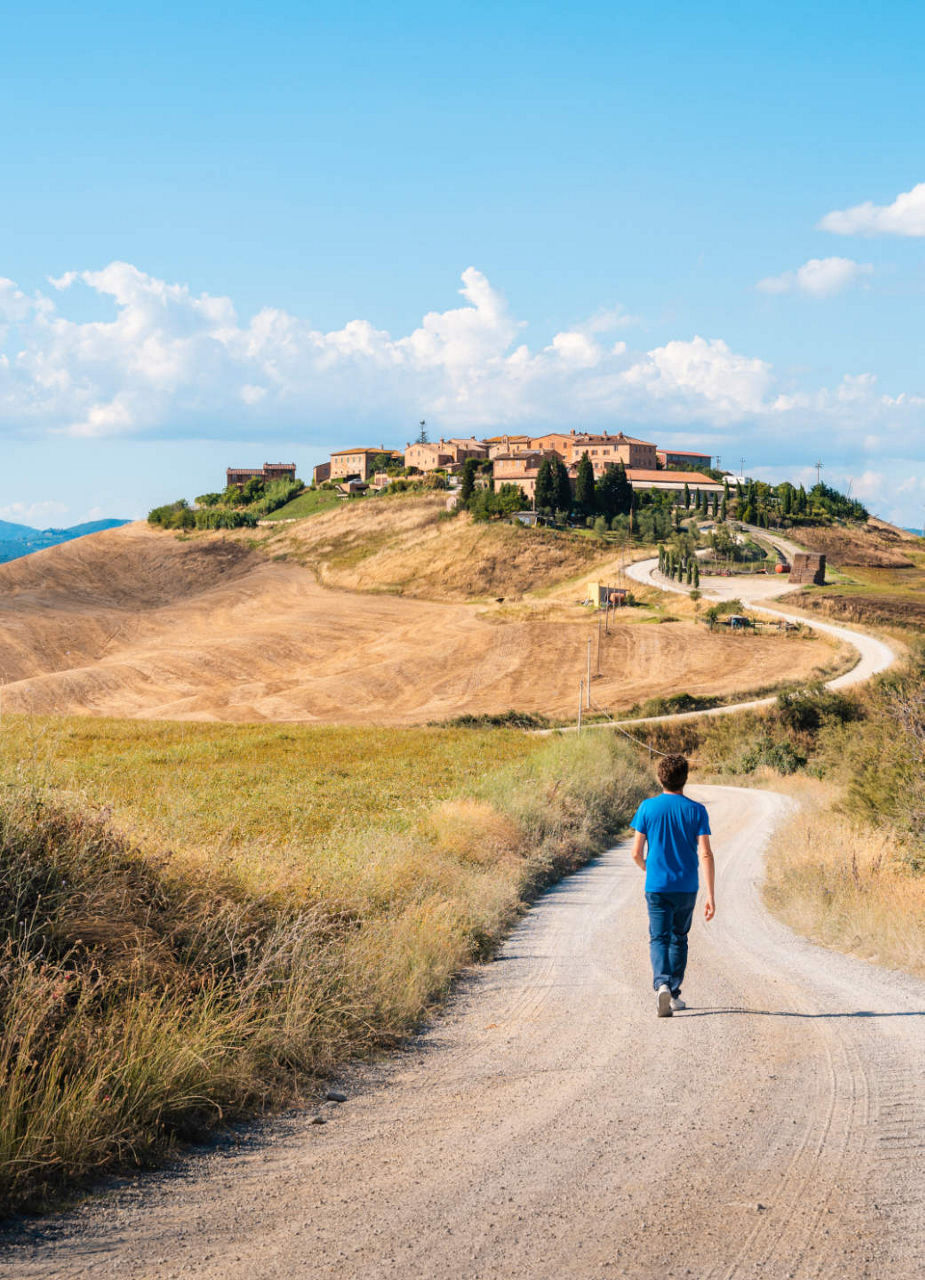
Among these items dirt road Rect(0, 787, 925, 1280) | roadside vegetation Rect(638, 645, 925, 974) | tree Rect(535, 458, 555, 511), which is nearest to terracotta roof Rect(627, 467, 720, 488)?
tree Rect(535, 458, 555, 511)

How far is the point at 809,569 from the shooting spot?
107m

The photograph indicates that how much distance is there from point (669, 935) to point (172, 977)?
12.9 ft

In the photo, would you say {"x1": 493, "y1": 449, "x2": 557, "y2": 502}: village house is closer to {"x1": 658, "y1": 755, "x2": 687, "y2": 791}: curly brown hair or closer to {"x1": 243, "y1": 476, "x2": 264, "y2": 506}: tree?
{"x1": 243, "y1": 476, "x2": 264, "y2": 506}: tree

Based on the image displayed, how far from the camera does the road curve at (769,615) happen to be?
203 ft

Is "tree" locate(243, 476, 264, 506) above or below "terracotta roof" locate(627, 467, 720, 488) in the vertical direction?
below

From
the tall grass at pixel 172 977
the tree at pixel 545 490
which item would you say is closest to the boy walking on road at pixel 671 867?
the tall grass at pixel 172 977

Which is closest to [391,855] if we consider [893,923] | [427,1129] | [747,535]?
[893,923]

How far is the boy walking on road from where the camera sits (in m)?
8.51

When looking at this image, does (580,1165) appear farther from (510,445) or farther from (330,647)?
(510,445)

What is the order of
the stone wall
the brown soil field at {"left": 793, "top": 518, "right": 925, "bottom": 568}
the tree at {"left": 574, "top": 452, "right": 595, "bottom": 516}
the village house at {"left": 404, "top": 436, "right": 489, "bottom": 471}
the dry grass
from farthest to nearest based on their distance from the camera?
the village house at {"left": 404, "top": 436, "right": 489, "bottom": 471}, the tree at {"left": 574, "top": 452, "right": 595, "bottom": 516}, the brown soil field at {"left": 793, "top": 518, "right": 925, "bottom": 568}, the stone wall, the dry grass

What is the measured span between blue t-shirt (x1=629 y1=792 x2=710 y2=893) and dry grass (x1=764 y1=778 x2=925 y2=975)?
3.30 metres

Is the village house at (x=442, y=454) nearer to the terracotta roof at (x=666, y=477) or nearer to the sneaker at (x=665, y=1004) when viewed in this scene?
the terracotta roof at (x=666, y=477)

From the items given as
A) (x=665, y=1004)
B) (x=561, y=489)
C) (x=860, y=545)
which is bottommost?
(x=665, y=1004)

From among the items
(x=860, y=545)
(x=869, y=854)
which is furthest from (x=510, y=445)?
(x=869, y=854)
